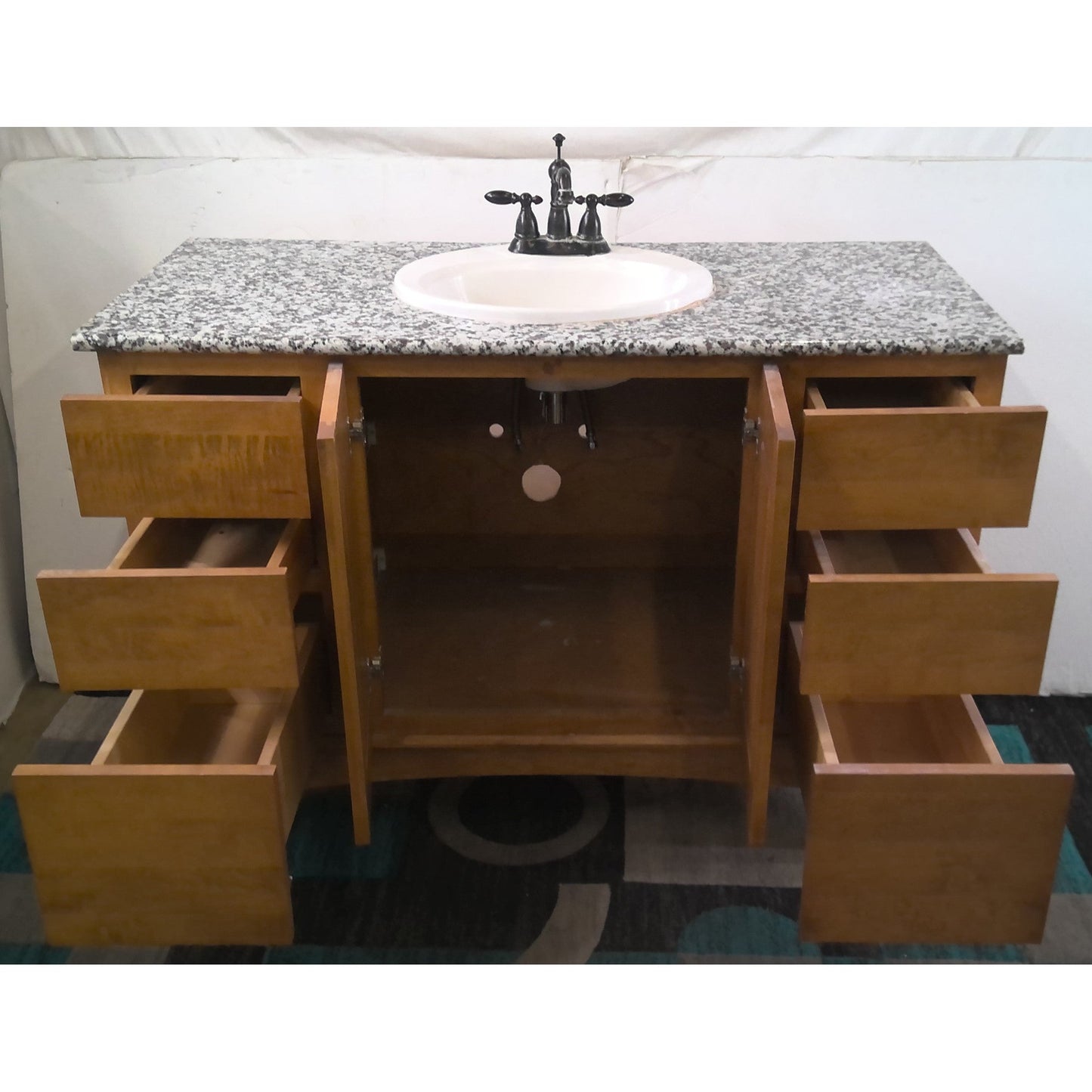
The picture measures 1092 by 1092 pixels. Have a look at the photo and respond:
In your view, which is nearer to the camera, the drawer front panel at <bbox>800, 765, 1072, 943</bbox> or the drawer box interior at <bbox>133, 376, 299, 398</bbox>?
the drawer front panel at <bbox>800, 765, 1072, 943</bbox>

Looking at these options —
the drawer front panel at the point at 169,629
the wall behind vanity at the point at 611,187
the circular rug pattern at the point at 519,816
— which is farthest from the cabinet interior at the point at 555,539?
the drawer front panel at the point at 169,629

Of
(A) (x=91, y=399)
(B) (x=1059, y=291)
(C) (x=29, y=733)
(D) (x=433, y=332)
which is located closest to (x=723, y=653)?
(D) (x=433, y=332)

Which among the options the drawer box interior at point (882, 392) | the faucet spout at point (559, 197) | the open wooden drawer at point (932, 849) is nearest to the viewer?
the open wooden drawer at point (932, 849)

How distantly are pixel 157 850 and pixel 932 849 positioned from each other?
806 millimetres

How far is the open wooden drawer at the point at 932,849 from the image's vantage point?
1.05m

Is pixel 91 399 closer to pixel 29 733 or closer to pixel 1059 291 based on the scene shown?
pixel 29 733

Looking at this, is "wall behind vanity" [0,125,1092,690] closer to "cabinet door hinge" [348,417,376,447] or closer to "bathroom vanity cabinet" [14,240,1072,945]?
"bathroom vanity cabinet" [14,240,1072,945]

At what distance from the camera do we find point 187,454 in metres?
1.22

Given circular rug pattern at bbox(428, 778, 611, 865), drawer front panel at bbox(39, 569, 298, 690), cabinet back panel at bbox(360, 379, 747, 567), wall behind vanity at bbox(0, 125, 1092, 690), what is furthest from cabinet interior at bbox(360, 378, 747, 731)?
drawer front panel at bbox(39, 569, 298, 690)

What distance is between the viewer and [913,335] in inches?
47.6

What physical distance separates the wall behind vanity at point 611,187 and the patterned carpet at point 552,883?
2.45ft

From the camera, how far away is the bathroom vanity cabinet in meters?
1.09

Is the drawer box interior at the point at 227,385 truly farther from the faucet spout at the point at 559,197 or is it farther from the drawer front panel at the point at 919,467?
the drawer front panel at the point at 919,467

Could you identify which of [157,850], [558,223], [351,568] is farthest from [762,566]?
[157,850]
